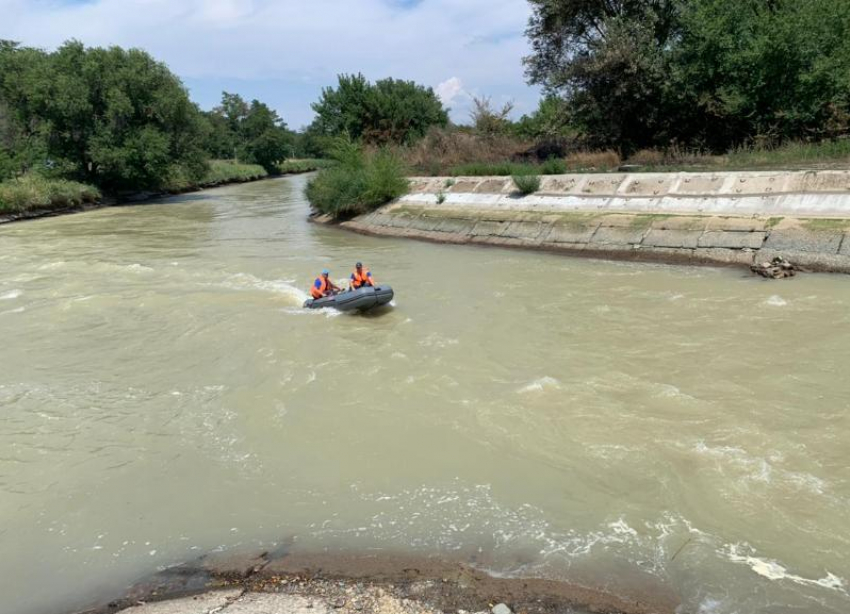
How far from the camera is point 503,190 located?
77.6ft

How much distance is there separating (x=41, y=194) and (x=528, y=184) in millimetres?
28715

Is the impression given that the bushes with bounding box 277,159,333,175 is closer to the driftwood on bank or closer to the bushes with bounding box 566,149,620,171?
the bushes with bounding box 566,149,620,171

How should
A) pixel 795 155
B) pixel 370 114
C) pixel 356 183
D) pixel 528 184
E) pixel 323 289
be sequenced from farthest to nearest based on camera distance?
pixel 370 114 < pixel 356 183 < pixel 528 184 < pixel 795 155 < pixel 323 289

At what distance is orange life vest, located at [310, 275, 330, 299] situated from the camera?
1343cm

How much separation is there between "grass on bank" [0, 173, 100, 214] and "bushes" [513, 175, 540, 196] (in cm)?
2780

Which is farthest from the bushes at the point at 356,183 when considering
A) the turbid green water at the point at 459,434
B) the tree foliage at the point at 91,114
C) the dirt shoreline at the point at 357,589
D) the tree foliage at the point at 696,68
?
the dirt shoreline at the point at 357,589

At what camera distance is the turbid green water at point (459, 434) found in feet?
17.7

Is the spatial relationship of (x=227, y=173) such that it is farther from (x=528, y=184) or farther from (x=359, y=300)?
(x=359, y=300)

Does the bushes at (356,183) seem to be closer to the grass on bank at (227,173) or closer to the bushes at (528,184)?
the grass on bank at (227,173)

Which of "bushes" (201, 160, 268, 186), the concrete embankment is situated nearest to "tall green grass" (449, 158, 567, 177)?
the concrete embankment

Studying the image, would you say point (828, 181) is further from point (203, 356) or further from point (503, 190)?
point (203, 356)

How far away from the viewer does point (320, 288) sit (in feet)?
44.3

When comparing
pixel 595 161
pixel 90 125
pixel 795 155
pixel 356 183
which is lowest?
pixel 795 155

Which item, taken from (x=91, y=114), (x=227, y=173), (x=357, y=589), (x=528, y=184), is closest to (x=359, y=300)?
(x=357, y=589)
